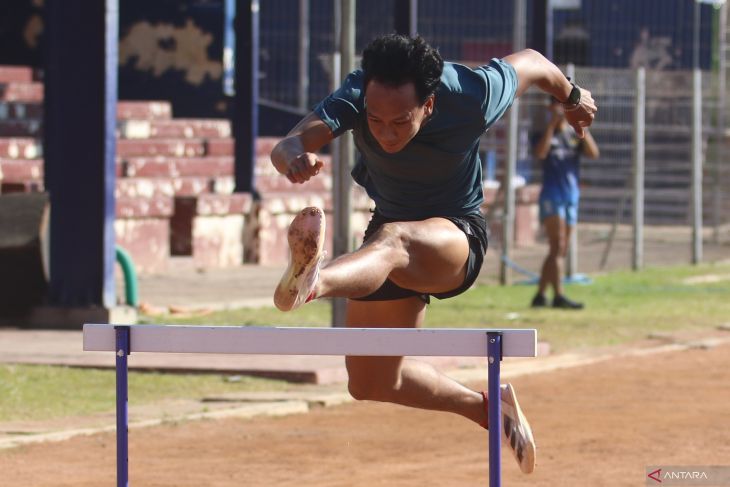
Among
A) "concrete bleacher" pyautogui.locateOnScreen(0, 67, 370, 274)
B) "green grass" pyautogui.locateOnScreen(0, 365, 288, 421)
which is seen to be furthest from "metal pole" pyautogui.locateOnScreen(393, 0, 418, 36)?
"green grass" pyautogui.locateOnScreen(0, 365, 288, 421)

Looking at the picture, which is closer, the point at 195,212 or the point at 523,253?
the point at 195,212

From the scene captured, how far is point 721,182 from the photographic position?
24625 mm

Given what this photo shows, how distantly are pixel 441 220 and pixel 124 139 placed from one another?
15.4 metres

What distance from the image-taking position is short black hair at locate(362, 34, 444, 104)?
616 centimetres

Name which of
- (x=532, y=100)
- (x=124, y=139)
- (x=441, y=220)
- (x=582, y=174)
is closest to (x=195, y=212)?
(x=124, y=139)

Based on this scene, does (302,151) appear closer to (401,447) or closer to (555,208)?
(401,447)

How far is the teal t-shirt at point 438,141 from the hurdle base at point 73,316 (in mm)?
7030

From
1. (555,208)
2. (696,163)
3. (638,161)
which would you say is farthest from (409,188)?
(696,163)

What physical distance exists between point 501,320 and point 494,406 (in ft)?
30.0

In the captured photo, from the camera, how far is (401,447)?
880 centimetres

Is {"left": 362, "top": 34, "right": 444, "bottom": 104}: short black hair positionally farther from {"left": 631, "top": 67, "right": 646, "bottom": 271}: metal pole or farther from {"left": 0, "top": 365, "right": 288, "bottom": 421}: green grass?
{"left": 631, "top": 67, "right": 646, "bottom": 271}: metal pole

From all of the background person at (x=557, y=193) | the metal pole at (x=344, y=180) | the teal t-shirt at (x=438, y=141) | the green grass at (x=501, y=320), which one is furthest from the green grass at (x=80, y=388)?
the background person at (x=557, y=193)

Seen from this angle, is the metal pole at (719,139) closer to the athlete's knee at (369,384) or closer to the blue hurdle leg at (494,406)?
the athlete's knee at (369,384)

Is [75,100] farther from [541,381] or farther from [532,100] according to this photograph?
[532,100]
